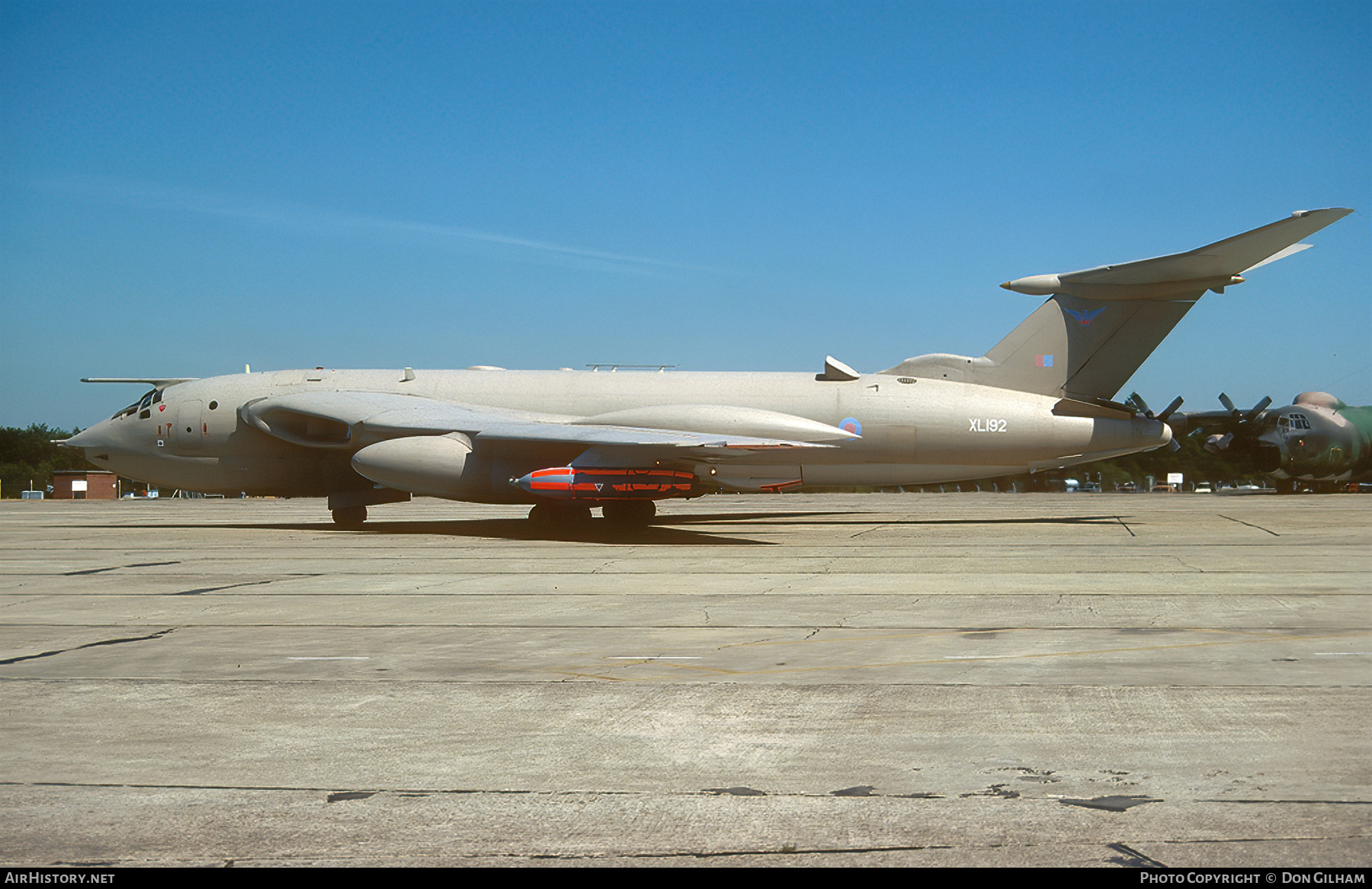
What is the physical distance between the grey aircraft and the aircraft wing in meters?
0.04

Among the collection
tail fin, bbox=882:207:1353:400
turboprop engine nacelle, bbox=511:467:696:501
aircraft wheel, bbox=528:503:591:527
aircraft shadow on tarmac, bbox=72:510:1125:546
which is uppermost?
tail fin, bbox=882:207:1353:400

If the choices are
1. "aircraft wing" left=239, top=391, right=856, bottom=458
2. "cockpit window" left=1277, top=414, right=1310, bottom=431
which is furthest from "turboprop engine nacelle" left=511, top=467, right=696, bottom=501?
"cockpit window" left=1277, top=414, right=1310, bottom=431

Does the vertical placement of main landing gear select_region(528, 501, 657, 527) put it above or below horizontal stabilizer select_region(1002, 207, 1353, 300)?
below

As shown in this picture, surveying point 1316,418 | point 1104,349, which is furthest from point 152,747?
point 1316,418

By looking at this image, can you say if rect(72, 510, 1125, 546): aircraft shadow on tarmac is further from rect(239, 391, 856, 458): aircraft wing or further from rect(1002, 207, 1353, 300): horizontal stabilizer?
rect(1002, 207, 1353, 300): horizontal stabilizer

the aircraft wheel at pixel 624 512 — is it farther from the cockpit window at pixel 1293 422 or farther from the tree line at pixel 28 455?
the tree line at pixel 28 455

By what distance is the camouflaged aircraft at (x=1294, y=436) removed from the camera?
42.6m

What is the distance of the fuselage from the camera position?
22.0 m

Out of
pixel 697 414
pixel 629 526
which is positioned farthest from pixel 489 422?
pixel 697 414

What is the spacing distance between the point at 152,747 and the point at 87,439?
833 inches

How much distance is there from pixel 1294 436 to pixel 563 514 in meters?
34.2

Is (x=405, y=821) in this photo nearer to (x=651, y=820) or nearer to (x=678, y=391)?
(x=651, y=820)

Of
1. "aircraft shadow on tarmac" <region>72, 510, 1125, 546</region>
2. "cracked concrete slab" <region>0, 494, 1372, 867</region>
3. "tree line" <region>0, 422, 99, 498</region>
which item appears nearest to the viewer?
"cracked concrete slab" <region>0, 494, 1372, 867</region>

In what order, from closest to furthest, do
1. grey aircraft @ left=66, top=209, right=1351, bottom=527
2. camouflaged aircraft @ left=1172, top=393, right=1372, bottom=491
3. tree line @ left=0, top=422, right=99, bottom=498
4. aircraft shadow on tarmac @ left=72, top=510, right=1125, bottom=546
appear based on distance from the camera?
aircraft shadow on tarmac @ left=72, top=510, right=1125, bottom=546, grey aircraft @ left=66, top=209, right=1351, bottom=527, camouflaged aircraft @ left=1172, top=393, right=1372, bottom=491, tree line @ left=0, top=422, right=99, bottom=498
